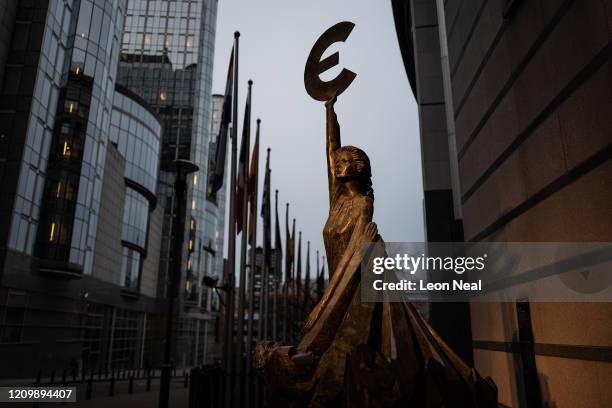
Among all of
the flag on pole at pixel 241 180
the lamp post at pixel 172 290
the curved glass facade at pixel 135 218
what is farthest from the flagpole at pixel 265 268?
the curved glass facade at pixel 135 218

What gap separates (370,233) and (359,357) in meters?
1.52

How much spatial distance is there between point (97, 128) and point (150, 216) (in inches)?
711

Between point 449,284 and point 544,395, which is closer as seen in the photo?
point 544,395

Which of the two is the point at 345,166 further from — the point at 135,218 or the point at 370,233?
the point at 135,218

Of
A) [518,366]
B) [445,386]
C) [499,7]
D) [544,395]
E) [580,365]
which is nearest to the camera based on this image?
[445,386]

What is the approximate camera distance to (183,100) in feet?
A: 201

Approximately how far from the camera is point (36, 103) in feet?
86.5

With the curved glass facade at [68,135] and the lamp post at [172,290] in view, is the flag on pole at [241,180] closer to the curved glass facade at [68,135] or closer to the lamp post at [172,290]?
the lamp post at [172,290]

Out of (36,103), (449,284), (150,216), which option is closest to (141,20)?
(150,216)

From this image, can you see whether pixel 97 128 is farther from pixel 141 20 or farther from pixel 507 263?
pixel 141 20

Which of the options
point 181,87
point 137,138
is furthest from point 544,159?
point 181,87

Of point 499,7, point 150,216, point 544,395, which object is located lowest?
point 544,395

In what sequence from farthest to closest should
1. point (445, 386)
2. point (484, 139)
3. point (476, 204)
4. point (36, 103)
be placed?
point (36, 103) < point (476, 204) < point (484, 139) < point (445, 386)

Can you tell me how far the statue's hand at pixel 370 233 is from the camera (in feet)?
14.3
